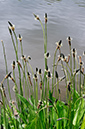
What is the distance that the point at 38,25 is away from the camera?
563 centimetres

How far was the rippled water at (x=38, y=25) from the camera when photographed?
424 cm

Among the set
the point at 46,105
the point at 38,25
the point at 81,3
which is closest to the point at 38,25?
the point at 38,25

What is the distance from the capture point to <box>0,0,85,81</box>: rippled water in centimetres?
424

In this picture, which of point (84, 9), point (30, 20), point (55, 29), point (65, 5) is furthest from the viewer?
point (65, 5)

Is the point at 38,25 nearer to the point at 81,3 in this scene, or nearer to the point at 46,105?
the point at 81,3

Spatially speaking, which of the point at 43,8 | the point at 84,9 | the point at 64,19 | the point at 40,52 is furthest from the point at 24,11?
the point at 40,52

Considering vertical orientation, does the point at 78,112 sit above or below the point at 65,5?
below

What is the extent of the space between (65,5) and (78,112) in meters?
6.88

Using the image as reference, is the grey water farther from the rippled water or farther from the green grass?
the green grass

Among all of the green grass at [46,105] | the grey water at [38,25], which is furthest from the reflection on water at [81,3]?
the green grass at [46,105]

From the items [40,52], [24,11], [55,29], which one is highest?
[24,11]

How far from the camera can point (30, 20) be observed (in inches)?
234

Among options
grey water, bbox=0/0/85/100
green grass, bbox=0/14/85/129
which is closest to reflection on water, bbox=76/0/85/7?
grey water, bbox=0/0/85/100

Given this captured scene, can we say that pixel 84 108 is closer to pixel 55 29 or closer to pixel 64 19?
pixel 55 29
